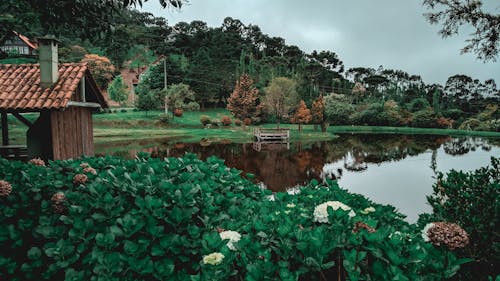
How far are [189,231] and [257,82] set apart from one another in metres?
56.3

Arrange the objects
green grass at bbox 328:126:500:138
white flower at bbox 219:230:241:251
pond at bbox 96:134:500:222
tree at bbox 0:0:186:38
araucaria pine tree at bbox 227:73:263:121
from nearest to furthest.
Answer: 1. white flower at bbox 219:230:241:251
2. tree at bbox 0:0:186:38
3. pond at bbox 96:134:500:222
4. araucaria pine tree at bbox 227:73:263:121
5. green grass at bbox 328:126:500:138

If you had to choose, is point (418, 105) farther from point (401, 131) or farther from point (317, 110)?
point (317, 110)

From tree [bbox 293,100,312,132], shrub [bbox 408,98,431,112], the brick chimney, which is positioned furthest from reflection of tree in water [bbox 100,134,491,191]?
shrub [bbox 408,98,431,112]

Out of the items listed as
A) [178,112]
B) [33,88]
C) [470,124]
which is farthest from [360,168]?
[470,124]

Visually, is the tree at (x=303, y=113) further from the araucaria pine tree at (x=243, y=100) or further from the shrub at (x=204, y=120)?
the shrub at (x=204, y=120)

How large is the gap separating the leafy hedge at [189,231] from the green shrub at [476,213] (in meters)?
0.46

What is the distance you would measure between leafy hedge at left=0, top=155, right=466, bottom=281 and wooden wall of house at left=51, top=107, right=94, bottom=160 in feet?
19.6

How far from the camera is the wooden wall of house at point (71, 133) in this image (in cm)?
959

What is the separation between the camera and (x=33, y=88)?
31.0 ft

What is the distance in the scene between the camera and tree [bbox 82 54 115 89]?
156ft

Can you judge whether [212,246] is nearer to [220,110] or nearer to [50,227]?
[50,227]

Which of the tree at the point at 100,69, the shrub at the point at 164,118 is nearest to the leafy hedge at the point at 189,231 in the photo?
the shrub at the point at 164,118

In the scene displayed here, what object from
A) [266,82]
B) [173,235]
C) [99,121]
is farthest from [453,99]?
[173,235]

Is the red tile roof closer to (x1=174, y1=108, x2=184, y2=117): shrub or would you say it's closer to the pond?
the pond
